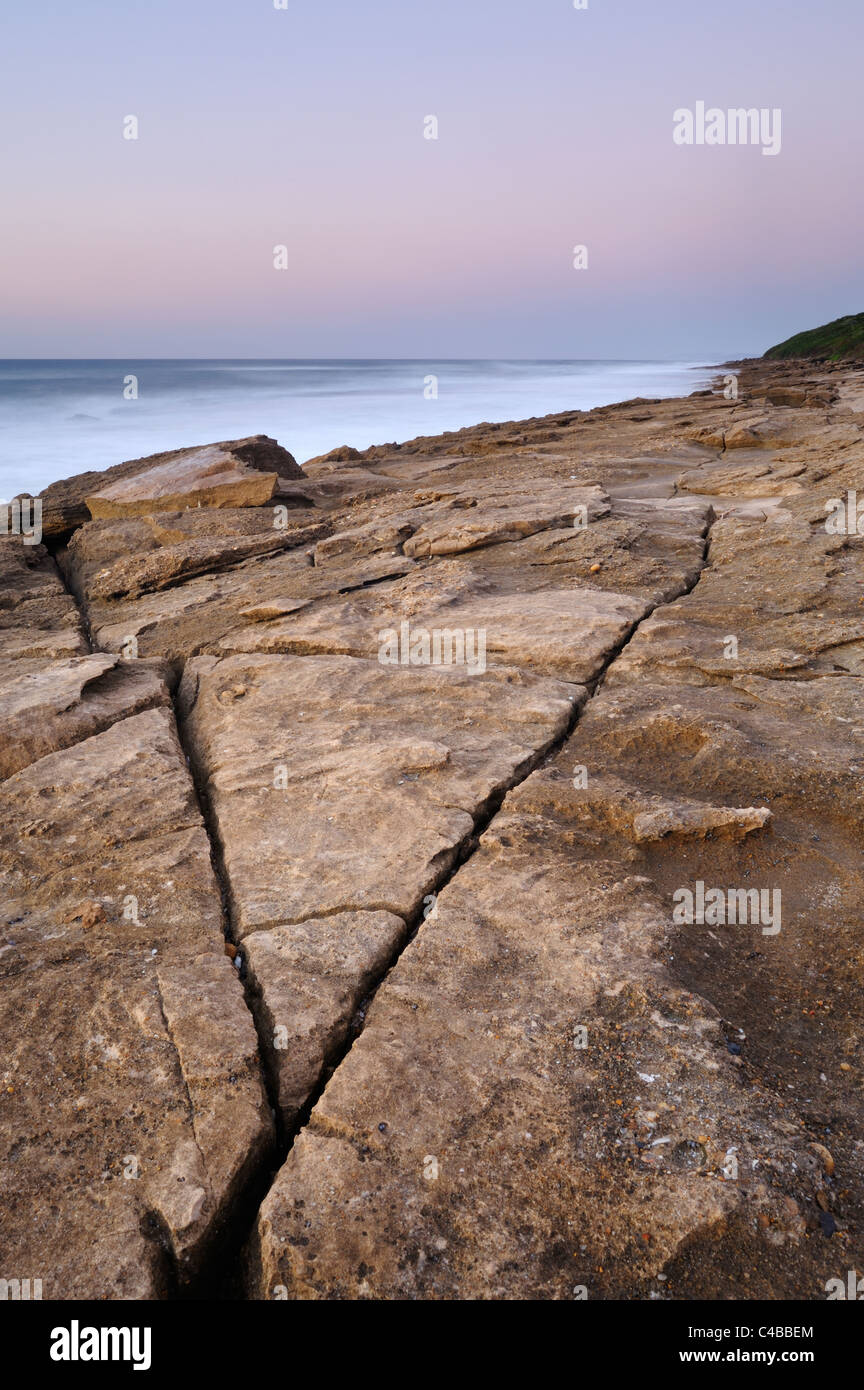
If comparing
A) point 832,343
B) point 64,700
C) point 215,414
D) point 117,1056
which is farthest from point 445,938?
point 215,414

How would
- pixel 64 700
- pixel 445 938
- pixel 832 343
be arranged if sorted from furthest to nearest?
pixel 832 343
pixel 64 700
pixel 445 938

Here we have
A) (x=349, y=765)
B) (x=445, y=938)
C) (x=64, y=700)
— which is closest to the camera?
(x=445, y=938)

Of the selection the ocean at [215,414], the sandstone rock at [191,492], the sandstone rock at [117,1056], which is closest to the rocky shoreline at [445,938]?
the sandstone rock at [117,1056]

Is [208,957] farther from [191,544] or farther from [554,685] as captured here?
[191,544]

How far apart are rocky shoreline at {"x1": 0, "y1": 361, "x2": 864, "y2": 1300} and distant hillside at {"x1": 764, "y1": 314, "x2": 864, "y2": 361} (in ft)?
91.1

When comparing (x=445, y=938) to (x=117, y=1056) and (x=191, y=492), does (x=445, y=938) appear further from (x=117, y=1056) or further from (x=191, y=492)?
(x=191, y=492)

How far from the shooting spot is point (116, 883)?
9.84ft

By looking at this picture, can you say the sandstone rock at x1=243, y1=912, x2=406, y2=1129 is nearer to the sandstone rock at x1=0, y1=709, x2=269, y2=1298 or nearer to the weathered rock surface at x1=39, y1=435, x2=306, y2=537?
the sandstone rock at x1=0, y1=709, x2=269, y2=1298

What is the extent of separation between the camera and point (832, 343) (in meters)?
35.3

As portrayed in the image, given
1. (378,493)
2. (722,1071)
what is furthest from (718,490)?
(722,1071)

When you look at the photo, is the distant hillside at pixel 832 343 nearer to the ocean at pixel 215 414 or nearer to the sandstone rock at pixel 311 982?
the ocean at pixel 215 414

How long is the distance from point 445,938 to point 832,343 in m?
40.2

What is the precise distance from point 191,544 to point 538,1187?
255 inches

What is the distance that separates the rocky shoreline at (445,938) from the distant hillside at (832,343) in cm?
2775
